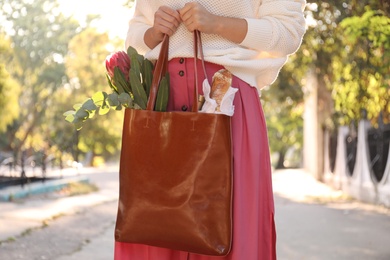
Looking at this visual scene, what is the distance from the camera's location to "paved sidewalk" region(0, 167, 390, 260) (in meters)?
6.05

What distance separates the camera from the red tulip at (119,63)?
2.36m

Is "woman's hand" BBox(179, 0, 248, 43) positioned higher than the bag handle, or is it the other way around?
"woman's hand" BBox(179, 0, 248, 43)

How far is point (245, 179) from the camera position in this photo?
2297mm

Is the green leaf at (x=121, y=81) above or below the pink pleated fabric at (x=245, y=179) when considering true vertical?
above

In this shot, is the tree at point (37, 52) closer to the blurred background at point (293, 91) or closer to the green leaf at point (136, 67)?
the blurred background at point (293, 91)

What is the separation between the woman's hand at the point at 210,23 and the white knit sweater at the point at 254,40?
0.03 meters

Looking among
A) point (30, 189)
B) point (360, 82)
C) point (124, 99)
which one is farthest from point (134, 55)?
point (360, 82)

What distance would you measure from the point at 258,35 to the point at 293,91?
57.6ft

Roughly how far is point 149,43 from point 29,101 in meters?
30.7

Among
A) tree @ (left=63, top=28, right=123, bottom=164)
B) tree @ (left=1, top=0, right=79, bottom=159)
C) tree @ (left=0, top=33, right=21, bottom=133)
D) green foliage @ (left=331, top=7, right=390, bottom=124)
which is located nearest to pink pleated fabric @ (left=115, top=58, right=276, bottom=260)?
green foliage @ (left=331, top=7, right=390, bottom=124)

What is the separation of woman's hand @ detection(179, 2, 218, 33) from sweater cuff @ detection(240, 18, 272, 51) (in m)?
0.13

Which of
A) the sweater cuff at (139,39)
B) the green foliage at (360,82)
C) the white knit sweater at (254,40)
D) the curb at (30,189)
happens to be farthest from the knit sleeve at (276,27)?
the curb at (30,189)

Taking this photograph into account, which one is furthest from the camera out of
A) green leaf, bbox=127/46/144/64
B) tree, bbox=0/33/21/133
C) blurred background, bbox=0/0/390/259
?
tree, bbox=0/33/21/133

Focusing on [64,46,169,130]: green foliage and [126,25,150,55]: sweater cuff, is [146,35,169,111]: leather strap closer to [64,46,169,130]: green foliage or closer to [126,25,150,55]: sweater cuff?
[64,46,169,130]: green foliage
